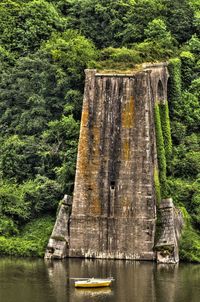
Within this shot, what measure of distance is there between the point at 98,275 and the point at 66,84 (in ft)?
47.5

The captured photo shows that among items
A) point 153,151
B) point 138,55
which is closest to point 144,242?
point 153,151

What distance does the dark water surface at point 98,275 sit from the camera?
3788 centimetres

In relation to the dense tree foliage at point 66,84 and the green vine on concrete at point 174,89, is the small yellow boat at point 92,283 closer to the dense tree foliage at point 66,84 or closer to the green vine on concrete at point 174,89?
the dense tree foliage at point 66,84

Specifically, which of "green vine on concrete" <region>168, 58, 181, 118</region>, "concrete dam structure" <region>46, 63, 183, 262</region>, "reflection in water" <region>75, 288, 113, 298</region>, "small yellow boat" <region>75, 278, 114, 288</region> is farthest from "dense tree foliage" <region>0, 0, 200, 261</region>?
"reflection in water" <region>75, 288, 113, 298</region>

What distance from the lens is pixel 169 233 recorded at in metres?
44.9

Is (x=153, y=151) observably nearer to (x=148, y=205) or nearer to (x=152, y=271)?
(x=148, y=205)

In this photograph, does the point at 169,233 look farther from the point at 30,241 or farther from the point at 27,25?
the point at 27,25

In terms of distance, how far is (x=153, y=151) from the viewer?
155ft

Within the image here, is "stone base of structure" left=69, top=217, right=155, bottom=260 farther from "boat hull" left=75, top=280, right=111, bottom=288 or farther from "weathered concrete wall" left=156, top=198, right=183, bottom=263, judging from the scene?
"boat hull" left=75, top=280, right=111, bottom=288

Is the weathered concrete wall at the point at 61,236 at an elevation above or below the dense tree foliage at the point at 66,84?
below

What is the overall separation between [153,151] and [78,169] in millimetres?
3832

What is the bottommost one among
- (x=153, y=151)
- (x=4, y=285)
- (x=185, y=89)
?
(x=4, y=285)

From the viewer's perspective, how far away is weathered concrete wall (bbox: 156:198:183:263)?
44.5 m

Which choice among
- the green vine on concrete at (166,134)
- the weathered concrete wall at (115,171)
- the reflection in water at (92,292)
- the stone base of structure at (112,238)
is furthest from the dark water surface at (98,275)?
the green vine on concrete at (166,134)
